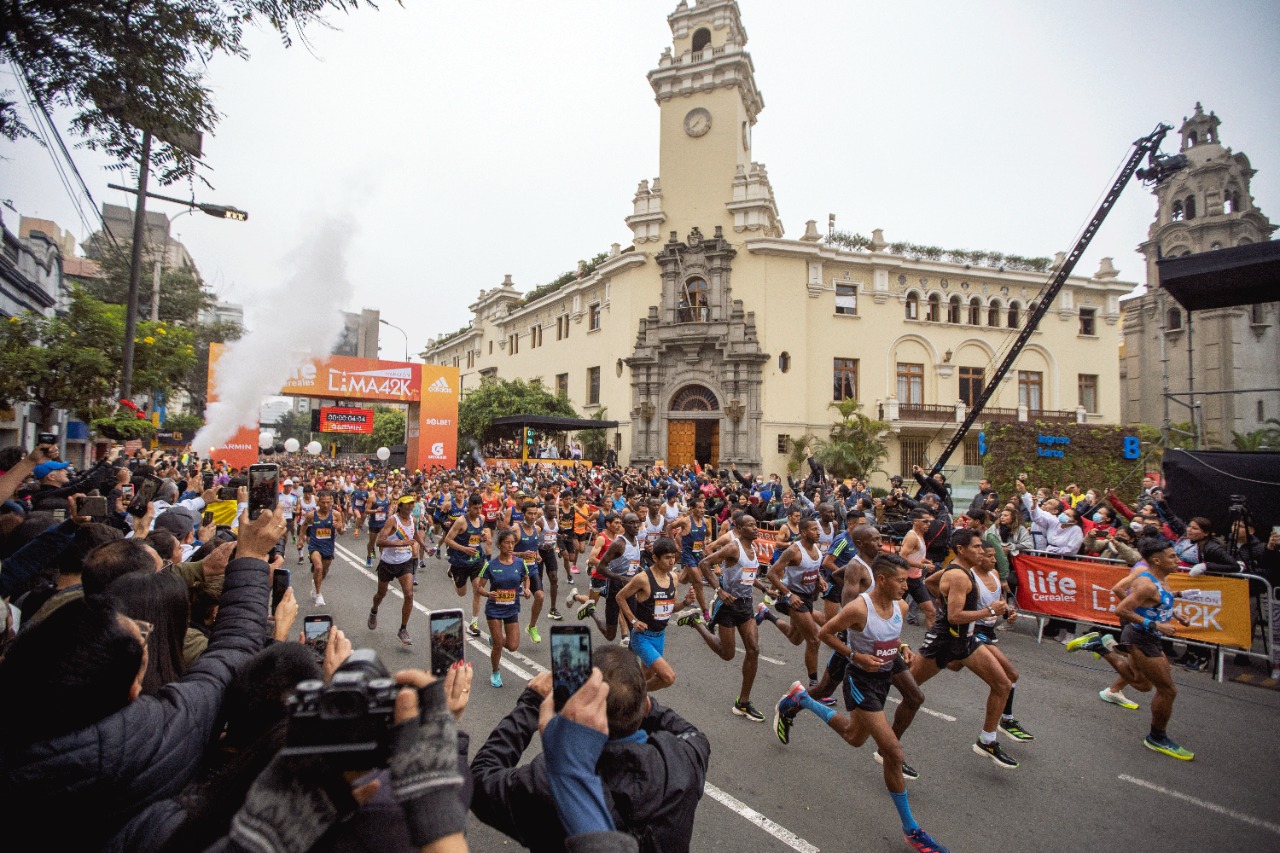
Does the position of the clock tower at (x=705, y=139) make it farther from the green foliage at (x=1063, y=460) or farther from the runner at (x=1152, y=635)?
the runner at (x=1152, y=635)

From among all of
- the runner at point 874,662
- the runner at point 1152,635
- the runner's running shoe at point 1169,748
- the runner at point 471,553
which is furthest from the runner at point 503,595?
the runner's running shoe at point 1169,748

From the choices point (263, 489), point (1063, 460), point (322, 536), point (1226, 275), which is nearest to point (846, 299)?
point (1063, 460)

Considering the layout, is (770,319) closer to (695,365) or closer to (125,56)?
(695,365)

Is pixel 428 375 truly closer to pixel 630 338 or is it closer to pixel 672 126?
pixel 630 338

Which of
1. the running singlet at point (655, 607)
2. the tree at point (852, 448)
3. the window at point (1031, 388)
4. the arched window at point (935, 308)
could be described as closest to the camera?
the running singlet at point (655, 607)

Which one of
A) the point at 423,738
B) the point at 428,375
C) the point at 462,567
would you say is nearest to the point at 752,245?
the point at 428,375

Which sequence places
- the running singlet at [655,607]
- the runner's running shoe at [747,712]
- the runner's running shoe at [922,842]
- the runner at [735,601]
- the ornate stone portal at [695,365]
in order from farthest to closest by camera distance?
the ornate stone portal at [695,365]
the runner at [735,601]
the runner's running shoe at [747,712]
the running singlet at [655,607]
the runner's running shoe at [922,842]

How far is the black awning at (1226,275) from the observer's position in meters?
Answer: 10.6

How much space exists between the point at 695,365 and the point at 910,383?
38.7 feet

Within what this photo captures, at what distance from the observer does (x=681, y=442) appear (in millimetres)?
34031

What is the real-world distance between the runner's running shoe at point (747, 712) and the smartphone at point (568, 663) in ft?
15.9

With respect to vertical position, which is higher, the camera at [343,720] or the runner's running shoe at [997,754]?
the camera at [343,720]

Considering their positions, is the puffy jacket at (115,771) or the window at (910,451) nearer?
the puffy jacket at (115,771)

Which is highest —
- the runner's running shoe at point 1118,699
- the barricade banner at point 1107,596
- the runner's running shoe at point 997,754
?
the barricade banner at point 1107,596
